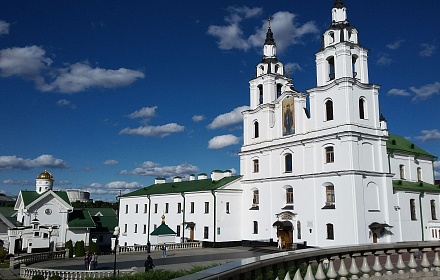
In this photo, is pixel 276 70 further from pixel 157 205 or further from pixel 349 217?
pixel 157 205

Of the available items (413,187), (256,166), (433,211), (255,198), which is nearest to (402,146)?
(413,187)

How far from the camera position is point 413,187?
33.8 meters

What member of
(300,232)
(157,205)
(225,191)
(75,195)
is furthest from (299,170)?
(75,195)

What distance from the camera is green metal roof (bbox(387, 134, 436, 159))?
3719 cm

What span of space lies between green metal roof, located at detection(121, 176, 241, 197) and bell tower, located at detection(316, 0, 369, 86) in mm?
14758

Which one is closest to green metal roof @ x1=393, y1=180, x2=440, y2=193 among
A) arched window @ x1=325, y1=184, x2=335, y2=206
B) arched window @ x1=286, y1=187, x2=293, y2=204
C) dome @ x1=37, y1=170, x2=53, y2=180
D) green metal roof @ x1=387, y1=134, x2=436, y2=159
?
green metal roof @ x1=387, y1=134, x2=436, y2=159

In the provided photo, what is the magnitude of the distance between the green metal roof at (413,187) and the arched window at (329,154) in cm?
583

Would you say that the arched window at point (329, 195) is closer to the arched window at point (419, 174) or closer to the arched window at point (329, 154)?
the arched window at point (329, 154)

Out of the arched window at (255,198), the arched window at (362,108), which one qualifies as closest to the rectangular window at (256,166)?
the arched window at (255,198)

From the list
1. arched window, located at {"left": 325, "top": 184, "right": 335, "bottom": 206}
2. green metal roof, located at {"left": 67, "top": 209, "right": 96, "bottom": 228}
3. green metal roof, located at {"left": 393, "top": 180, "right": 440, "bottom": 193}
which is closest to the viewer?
arched window, located at {"left": 325, "top": 184, "right": 335, "bottom": 206}

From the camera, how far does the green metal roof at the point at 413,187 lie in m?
32.6

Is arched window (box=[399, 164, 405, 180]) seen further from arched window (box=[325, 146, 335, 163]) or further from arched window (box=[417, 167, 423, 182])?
A: arched window (box=[325, 146, 335, 163])

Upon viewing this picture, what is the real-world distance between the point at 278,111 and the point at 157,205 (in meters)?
20.3

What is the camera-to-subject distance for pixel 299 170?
3425 centimetres
